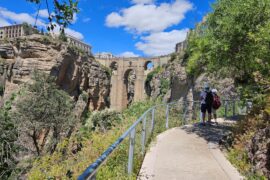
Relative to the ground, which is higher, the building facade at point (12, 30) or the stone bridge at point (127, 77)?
the building facade at point (12, 30)

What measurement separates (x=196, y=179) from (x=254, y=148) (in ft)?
5.70

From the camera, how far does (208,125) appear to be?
12656mm

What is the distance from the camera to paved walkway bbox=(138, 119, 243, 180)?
582 centimetres

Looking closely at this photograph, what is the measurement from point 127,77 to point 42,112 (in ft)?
192

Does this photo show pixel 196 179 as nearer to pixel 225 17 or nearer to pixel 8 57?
pixel 225 17

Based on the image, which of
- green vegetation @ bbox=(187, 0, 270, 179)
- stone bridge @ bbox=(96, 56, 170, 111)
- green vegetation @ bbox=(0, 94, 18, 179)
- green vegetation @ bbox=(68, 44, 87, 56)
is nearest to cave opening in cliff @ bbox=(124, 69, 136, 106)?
stone bridge @ bbox=(96, 56, 170, 111)

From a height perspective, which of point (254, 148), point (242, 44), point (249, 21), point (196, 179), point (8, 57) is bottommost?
point (196, 179)

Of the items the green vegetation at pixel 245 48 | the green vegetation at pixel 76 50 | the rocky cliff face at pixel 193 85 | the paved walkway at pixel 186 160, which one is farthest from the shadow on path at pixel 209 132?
the green vegetation at pixel 76 50

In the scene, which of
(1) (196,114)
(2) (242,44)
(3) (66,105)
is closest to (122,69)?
(3) (66,105)

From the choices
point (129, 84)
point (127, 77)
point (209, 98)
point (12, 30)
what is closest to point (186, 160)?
point (209, 98)

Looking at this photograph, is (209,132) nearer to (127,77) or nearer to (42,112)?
(42,112)

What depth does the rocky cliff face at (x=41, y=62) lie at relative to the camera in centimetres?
3662

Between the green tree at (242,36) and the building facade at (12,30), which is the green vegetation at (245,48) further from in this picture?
the building facade at (12,30)

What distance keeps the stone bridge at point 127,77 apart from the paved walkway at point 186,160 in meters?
62.4
